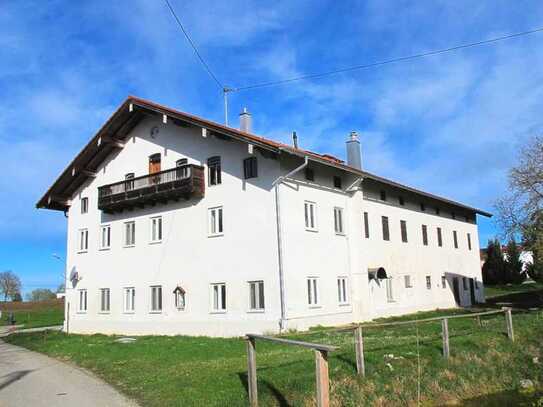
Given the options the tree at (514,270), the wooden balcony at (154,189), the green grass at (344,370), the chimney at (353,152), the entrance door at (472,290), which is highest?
the chimney at (353,152)

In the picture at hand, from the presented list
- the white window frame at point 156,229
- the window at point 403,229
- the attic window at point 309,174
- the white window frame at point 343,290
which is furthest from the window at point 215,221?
the window at point 403,229

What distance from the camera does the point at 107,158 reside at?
30109 mm

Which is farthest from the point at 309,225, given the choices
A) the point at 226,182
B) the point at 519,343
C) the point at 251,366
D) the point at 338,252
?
the point at 251,366

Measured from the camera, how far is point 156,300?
26.0 meters

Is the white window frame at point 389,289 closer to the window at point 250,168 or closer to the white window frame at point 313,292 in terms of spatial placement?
the white window frame at point 313,292

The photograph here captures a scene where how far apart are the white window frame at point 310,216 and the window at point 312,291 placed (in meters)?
2.25

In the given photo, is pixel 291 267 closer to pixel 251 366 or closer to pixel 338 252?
pixel 338 252

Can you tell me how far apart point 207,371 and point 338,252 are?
13.5 m

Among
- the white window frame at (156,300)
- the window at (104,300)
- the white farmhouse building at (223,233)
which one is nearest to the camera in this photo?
the white farmhouse building at (223,233)

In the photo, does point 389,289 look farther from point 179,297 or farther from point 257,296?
point 179,297

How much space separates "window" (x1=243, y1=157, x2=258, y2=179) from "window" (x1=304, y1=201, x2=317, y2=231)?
106 inches

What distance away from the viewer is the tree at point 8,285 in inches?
3988

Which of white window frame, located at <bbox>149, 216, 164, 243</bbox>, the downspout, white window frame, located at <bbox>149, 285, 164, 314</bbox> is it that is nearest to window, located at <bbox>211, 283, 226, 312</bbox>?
the downspout

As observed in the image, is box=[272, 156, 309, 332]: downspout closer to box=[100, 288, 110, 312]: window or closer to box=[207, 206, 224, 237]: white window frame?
box=[207, 206, 224, 237]: white window frame
